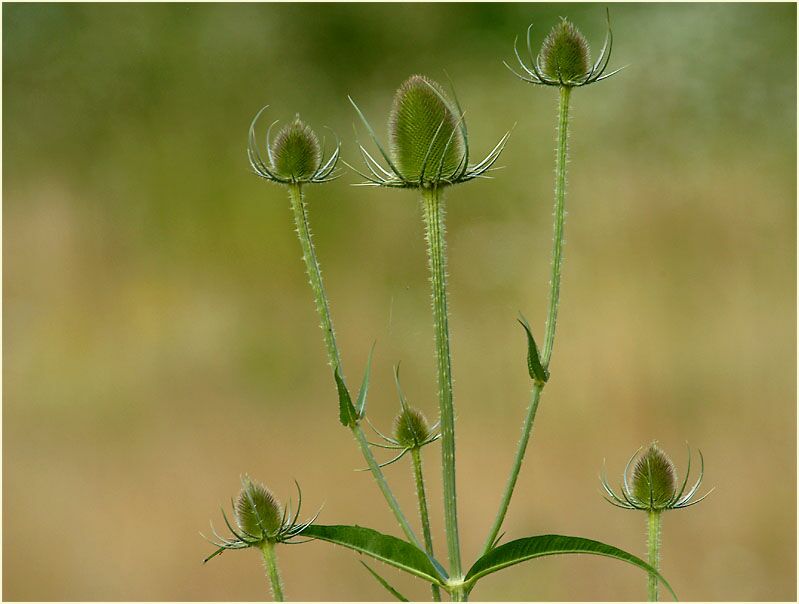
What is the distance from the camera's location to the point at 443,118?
75cm

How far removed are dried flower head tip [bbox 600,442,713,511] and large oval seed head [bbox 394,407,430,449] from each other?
0.17 m

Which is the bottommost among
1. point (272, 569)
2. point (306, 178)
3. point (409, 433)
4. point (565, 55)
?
point (272, 569)

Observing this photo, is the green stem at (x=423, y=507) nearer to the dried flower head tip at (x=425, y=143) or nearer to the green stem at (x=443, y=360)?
the green stem at (x=443, y=360)

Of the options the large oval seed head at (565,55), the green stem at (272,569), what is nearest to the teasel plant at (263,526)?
the green stem at (272,569)

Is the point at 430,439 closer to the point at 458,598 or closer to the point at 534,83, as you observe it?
the point at 458,598

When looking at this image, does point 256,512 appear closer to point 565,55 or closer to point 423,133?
point 423,133

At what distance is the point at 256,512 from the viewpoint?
72 centimetres

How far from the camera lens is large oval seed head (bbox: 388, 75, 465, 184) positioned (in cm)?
74

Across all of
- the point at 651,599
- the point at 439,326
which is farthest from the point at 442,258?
the point at 651,599

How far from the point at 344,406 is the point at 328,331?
6 centimetres

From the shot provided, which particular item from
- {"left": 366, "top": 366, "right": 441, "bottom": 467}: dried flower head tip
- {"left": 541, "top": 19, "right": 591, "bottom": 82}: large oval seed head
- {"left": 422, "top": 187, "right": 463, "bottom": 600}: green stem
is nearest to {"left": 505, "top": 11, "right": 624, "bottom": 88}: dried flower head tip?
{"left": 541, "top": 19, "right": 591, "bottom": 82}: large oval seed head

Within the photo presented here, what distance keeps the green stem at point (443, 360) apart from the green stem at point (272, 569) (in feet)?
0.43

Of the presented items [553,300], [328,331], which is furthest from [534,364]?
[328,331]

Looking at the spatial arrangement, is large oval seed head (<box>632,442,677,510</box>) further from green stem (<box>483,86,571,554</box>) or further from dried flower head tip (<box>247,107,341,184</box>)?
dried flower head tip (<box>247,107,341,184</box>)
